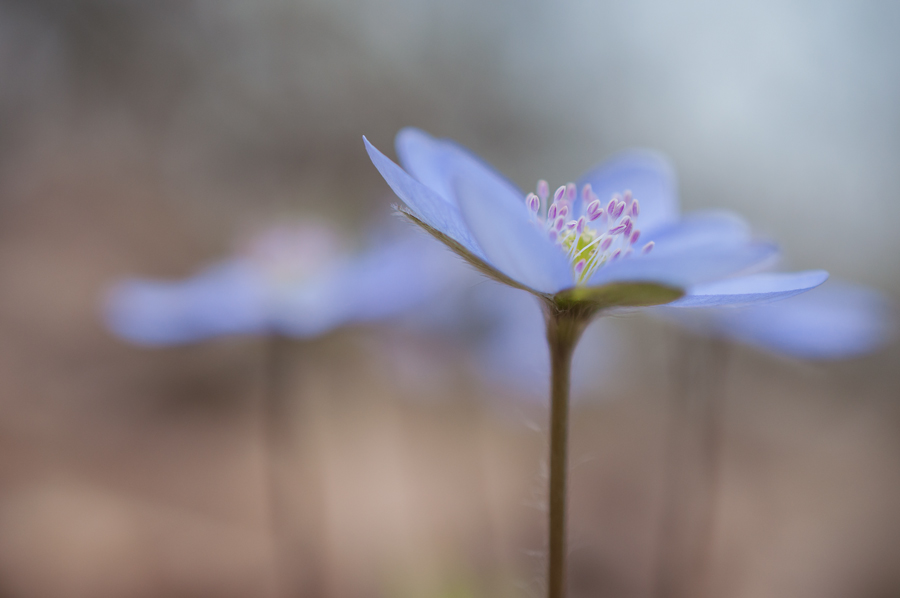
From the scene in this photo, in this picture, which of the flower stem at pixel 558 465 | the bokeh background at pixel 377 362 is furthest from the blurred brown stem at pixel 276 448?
the flower stem at pixel 558 465

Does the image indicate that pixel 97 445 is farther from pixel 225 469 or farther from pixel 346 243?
pixel 346 243

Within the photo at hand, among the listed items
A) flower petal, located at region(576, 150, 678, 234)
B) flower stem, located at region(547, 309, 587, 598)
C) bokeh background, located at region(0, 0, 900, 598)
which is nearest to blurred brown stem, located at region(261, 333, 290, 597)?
bokeh background, located at region(0, 0, 900, 598)

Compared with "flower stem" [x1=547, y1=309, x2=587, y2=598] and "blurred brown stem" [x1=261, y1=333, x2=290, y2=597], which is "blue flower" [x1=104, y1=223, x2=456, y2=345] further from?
"flower stem" [x1=547, y1=309, x2=587, y2=598]

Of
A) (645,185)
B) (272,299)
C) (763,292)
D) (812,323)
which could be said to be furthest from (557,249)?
(272,299)

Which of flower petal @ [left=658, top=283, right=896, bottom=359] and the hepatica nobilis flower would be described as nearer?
the hepatica nobilis flower

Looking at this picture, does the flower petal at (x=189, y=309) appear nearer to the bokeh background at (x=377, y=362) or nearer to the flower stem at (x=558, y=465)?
the bokeh background at (x=377, y=362)

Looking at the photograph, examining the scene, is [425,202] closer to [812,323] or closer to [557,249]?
[557,249]
